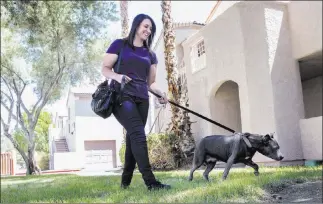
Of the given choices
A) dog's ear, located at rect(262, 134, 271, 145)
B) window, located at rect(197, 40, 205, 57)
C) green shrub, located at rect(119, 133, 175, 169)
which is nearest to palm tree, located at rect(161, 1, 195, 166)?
green shrub, located at rect(119, 133, 175, 169)

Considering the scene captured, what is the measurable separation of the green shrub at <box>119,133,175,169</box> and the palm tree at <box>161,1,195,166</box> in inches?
6.4

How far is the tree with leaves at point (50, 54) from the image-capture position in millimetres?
11391

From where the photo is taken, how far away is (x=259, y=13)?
7.60 meters

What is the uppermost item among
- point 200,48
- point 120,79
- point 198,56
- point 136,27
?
point 200,48

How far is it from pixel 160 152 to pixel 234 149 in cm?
553

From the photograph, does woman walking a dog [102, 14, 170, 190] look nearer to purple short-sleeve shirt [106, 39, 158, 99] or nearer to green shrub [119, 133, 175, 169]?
purple short-sleeve shirt [106, 39, 158, 99]

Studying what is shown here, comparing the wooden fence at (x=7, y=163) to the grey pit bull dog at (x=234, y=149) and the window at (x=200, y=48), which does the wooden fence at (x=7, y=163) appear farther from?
the grey pit bull dog at (x=234, y=149)

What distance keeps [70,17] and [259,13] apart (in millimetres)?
6181

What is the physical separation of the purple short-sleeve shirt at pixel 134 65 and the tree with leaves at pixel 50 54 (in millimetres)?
7110

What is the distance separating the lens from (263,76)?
6953mm

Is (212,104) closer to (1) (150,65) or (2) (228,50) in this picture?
(2) (228,50)

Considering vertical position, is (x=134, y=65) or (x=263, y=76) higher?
(x=263, y=76)

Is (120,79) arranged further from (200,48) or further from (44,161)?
(44,161)

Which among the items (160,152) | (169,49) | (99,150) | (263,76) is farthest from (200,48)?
(99,150)
